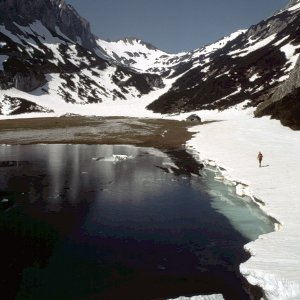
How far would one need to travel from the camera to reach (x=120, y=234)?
21266 mm

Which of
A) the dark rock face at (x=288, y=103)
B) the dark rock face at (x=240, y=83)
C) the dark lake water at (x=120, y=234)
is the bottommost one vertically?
the dark lake water at (x=120, y=234)

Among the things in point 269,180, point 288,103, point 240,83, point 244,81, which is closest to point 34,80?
point 240,83

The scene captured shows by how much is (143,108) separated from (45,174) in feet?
475

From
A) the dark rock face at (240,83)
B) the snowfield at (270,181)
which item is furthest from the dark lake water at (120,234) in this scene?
the dark rock face at (240,83)

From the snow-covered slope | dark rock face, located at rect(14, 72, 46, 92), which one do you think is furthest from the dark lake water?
dark rock face, located at rect(14, 72, 46, 92)

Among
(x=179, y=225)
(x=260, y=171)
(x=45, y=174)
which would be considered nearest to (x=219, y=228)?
(x=179, y=225)

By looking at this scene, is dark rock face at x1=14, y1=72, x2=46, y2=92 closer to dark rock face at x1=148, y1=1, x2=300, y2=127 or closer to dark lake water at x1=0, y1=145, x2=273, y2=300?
dark rock face at x1=148, y1=1, x2=300, y2=127

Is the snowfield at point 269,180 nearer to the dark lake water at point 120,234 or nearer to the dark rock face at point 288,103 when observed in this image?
the dark lake water at point 120,234

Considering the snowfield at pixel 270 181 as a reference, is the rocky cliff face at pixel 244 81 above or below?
above

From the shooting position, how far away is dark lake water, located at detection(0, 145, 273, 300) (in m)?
15.7

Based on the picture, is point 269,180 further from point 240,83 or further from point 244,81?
point 240,83

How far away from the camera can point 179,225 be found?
75.8ft

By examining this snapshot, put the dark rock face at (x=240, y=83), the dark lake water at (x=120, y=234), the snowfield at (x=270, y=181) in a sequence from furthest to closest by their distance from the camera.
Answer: the dark rock face at (x=240, y=83) < the dark lake water at (x=120, y=234) < the snowfield at (x=270, y=181)

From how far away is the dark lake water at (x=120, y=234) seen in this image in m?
15.7
